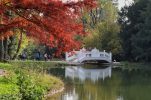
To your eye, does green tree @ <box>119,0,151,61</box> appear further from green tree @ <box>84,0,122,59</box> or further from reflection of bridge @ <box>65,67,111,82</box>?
reflection of bridge @ <box>65,67,111,82</box>

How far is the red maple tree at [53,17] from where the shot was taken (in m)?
8.76

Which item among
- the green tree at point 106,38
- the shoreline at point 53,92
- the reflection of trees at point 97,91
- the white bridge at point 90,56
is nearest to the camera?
the shoreline at point 53,92

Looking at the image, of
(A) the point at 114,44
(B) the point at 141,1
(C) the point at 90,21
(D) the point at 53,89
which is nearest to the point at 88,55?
(A) the point at 114,44

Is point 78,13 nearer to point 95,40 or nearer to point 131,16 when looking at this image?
point 131,16

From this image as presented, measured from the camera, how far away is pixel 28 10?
9047mm

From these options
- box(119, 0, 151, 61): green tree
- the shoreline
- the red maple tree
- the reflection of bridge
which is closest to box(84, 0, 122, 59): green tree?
box(119, 0, 151, 61): green tree

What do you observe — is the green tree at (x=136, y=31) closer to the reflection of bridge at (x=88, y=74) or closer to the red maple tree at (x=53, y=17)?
the reflection of bridge at (x=88, y=74)

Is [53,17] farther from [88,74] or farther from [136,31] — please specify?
[136,31]

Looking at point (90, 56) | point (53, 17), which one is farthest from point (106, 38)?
point (53, 17)

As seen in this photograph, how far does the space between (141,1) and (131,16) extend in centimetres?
216

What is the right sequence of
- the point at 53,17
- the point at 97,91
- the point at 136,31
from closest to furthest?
the point at 53,17 < the point at 97,91 < the point at 136,31

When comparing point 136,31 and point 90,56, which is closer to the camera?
point 90,56

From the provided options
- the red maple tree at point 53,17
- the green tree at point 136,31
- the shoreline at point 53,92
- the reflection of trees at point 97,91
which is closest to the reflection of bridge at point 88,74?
the reflection of trees at point 97,91

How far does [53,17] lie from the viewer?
883 centimetres
